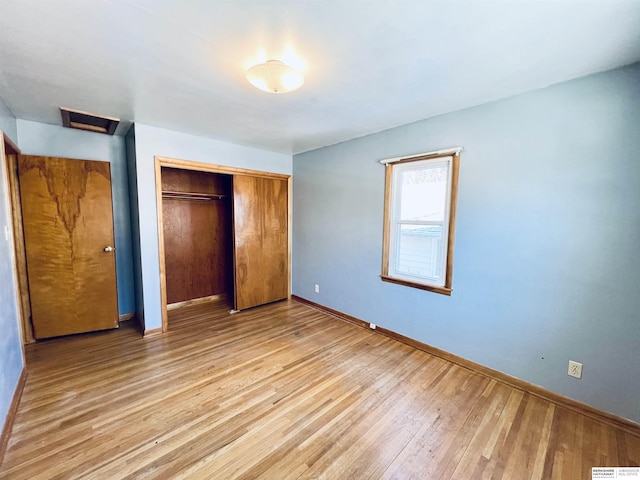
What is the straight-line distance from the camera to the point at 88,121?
9.29 feet

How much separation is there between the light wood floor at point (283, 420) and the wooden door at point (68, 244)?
39 cm

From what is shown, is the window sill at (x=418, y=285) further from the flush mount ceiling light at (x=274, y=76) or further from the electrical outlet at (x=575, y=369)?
the flush mount ceiling light at (x=274, y=76)

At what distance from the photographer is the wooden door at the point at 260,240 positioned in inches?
150

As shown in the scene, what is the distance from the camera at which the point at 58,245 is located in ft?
9.54

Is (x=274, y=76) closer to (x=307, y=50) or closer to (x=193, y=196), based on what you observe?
(x=307, y=50)

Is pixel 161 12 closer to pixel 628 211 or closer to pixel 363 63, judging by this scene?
pixel 363 63

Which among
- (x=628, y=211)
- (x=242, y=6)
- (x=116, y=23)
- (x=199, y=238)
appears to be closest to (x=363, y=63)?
(x=242, y=6)

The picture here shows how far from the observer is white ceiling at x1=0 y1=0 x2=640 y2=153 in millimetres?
1289

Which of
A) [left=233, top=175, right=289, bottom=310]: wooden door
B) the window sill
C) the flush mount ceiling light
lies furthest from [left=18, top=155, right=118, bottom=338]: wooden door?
the window sill

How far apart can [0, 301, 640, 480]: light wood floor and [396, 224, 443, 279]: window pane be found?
87 cm

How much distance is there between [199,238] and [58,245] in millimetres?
1622

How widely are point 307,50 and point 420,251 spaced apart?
85.8 inches

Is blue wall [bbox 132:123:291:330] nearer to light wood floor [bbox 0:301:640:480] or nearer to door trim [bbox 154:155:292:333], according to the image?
door trim [bbox 154:155:292:333]

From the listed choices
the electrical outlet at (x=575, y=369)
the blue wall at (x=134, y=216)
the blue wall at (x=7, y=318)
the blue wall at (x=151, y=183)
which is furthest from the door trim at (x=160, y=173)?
→ the electrical outlet at (x=575, y=369)
